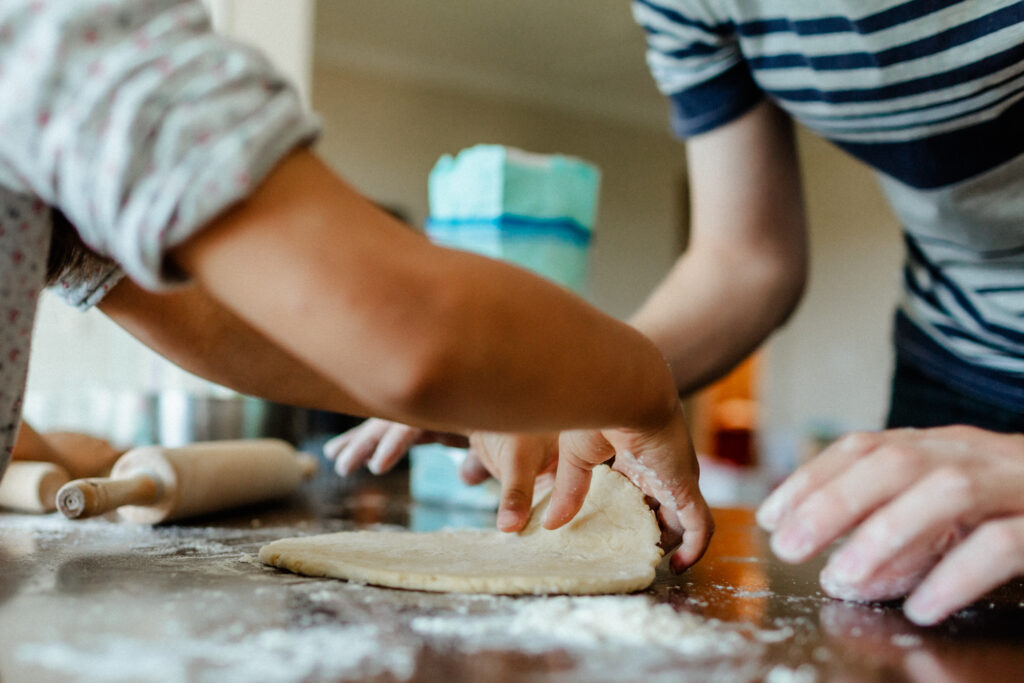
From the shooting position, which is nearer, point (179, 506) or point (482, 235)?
point (179, 506)

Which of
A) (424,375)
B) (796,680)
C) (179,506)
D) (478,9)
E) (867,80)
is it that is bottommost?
(179,506)

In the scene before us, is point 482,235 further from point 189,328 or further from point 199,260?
point 199,260

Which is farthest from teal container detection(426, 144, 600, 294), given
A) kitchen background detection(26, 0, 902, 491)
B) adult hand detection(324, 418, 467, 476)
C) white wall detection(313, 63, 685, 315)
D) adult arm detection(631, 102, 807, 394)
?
white wall detection(313, 63, 685, 315)

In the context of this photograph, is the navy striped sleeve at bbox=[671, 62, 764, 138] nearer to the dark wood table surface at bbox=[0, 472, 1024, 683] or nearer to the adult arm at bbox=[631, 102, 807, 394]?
the adult arm at bbox=[631, 102, 807, 394]

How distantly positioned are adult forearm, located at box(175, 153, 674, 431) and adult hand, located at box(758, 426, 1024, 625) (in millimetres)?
212

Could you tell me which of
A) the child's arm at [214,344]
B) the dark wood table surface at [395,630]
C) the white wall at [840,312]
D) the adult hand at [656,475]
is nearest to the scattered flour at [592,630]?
the dark wood table surface at [395,630]

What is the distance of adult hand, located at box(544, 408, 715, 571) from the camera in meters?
0.65

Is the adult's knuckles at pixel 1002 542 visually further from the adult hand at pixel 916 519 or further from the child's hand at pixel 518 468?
the child's hand at pixel 518 468

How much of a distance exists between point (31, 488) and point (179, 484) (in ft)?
0.66

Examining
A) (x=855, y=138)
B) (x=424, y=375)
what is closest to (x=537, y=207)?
(x=855, y=138)

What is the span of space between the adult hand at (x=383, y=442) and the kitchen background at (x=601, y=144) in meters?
3.96

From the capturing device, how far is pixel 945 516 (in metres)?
0.56

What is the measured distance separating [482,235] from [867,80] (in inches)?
26.7

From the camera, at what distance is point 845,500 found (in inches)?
22.1
